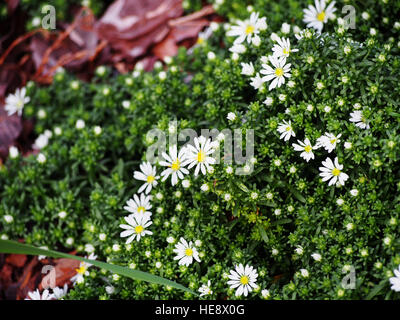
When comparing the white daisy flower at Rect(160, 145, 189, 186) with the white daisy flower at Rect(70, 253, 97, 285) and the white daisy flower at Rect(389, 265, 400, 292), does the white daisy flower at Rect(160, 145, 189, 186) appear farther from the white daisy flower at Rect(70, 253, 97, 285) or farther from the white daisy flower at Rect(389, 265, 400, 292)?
the white daisy flower at Rect(389, 265, 400, 292)

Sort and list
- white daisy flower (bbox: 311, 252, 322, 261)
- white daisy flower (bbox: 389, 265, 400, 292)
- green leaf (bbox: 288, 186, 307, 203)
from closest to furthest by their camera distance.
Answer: white daisy flower (bbox: 389, 265, 400, 292)
white daisy flower (bbox: 311, 252, 322, 261)
green leaf (bbox: 288, 186, 307, 203)

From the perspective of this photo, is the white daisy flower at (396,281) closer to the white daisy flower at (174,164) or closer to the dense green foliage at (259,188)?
the dense green foliage at (259,188)

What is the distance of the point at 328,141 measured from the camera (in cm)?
272

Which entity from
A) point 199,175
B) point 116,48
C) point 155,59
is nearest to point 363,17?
point 199,175

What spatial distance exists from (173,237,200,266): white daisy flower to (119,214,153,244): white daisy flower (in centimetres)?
24

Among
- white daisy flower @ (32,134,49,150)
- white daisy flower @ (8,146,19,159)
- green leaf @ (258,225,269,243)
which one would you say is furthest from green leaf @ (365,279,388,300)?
white daisy flower @ (8,146,19,159)

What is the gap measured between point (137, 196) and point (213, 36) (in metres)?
1.56

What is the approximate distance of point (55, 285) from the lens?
3166mm

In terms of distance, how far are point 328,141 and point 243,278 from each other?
3.14 feet

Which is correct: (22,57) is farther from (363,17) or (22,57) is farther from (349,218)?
(349,218)

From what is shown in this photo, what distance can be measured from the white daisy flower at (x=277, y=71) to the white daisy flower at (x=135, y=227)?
1.17 metres

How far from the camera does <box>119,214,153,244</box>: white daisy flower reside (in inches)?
115

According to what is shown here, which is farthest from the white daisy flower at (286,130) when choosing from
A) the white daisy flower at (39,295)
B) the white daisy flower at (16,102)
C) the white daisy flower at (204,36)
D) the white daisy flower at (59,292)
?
the white daisy flower at (16,102)

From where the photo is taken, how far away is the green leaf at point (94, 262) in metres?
2.41
